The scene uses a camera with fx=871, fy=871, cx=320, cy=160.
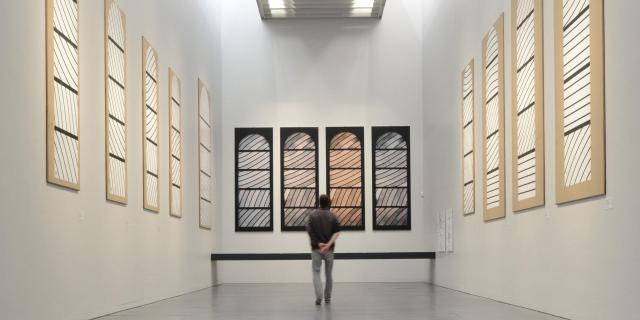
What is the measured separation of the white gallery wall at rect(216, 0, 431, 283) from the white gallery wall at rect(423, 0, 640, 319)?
4805mm

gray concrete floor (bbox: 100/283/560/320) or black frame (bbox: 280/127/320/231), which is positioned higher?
black frame (bbox: 280/127/320/231)

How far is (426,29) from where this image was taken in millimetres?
27031

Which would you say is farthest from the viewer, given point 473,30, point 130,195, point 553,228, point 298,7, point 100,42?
point 298,7

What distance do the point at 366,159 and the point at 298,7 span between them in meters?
5.20

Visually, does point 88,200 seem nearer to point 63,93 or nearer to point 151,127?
point 63,93

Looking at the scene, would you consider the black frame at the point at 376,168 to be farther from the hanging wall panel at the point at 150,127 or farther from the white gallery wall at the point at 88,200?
the hanging wall panel at the point at 150,127

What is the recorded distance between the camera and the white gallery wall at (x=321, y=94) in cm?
2747

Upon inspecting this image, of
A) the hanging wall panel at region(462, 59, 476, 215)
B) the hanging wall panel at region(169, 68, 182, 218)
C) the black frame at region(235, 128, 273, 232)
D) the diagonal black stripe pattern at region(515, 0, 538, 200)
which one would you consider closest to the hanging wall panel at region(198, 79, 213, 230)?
the black frame at region(235, 128, 273, 232)

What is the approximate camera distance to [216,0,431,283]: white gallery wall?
27.5 m

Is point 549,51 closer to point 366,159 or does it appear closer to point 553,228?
point 553,228

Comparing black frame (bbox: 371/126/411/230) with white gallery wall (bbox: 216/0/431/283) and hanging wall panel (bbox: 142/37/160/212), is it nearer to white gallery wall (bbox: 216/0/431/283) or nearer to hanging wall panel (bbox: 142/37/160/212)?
white gallery wall (bbox: 216/0/431/283)
